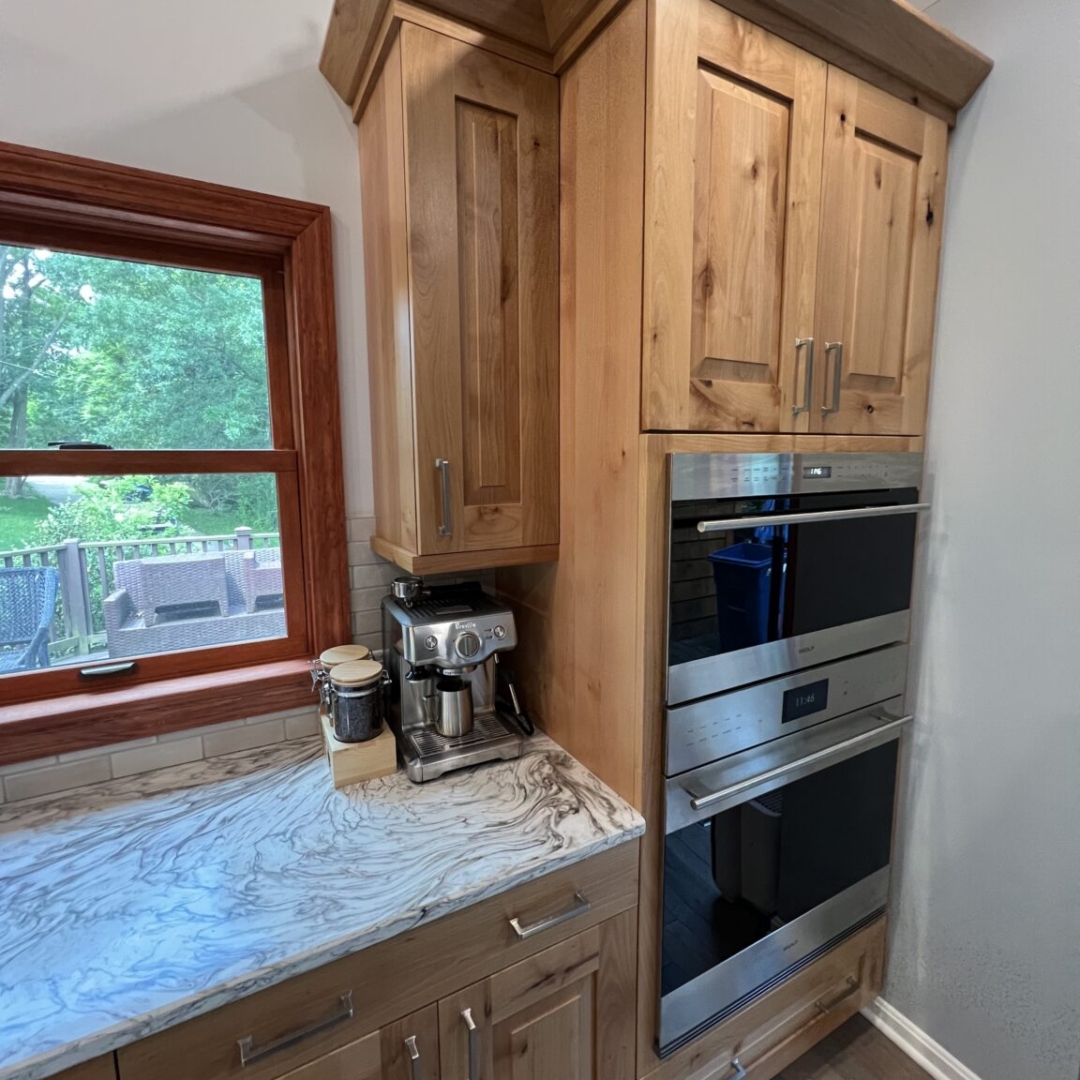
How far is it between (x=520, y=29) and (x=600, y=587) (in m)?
1.06

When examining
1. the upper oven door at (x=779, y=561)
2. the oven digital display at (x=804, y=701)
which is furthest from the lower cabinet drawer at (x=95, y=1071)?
the oven digital display at (x=804, y=701)

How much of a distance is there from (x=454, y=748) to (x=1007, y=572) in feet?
4.20

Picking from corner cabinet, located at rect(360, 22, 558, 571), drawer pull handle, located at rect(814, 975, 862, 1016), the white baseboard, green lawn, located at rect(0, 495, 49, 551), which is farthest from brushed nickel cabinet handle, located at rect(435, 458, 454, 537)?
the white baseboard

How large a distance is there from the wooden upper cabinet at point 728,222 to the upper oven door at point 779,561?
12cm

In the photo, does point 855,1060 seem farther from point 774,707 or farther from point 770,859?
point 774,707

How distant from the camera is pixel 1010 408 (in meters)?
1.24

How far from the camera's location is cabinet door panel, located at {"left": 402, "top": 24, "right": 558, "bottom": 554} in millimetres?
1049

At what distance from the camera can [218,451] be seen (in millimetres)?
1316

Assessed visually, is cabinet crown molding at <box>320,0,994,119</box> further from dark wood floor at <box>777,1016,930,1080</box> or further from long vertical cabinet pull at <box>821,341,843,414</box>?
dark wood floor at <box>777,1016,930,1080</box>

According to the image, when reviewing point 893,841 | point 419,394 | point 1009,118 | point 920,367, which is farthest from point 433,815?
point 1009,118

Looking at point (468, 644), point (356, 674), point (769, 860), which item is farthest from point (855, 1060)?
point (356, 674)

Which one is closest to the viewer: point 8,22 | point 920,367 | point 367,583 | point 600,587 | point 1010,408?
point 8,22

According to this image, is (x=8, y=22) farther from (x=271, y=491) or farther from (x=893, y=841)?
(x=893, y=841)

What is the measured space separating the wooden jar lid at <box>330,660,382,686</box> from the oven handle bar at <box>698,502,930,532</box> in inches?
29.0
